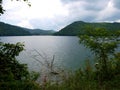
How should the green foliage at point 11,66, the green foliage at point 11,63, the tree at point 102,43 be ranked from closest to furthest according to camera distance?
the green foliage at point 11,66 < the green foliage at point 11,63 < the tree at point 102,43

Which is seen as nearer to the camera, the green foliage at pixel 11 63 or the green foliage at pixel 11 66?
the green foliage at pixel 11 66

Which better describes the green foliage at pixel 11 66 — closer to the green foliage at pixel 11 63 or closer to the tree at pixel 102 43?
Result: the green foliage at pixel 11 63

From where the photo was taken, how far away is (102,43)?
1303 cm

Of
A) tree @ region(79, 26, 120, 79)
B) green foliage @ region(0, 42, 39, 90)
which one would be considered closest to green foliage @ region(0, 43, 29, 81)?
green foliage @ region(0, 42, 39, 90)

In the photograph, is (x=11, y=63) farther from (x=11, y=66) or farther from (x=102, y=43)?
(x=102, y=43)

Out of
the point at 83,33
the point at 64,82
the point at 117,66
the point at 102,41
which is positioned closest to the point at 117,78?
the point at 117,66

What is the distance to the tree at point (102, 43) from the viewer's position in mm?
12797

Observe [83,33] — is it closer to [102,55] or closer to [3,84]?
[102,55]

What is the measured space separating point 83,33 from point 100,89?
588 cm

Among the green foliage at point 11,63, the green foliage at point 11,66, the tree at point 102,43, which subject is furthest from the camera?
the tree at point 102,43

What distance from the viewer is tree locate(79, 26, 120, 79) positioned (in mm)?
12797

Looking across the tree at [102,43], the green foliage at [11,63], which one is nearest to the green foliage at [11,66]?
the green foliage at [11,63]

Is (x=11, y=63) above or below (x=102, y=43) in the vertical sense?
below

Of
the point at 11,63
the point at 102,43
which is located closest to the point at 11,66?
the point at 11,63
